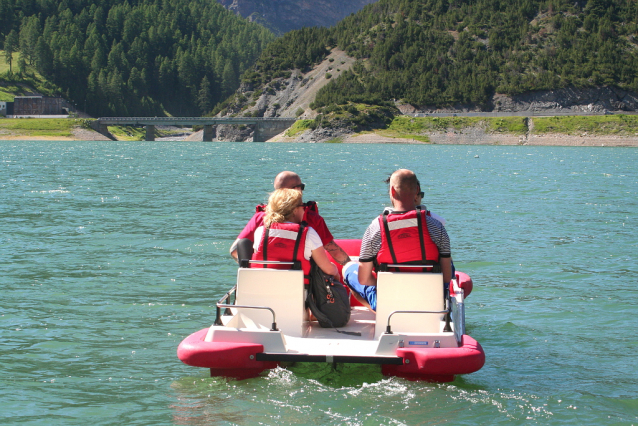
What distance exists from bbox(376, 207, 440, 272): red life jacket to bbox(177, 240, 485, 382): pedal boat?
18cm

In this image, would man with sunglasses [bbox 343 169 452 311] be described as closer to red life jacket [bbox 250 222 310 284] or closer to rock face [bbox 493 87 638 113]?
red life jacket [bbox 250 222 310 284]

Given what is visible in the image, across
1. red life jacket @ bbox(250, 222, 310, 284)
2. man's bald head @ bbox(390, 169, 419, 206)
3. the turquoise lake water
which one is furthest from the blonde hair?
the turquoise lake water

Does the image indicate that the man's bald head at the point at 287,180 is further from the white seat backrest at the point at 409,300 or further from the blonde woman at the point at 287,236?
the white seat backrest at the point at 409,300

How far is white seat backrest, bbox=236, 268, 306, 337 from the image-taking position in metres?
8.66

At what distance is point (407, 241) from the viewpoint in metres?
8.45

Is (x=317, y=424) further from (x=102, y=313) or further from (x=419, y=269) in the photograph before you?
(x=102, y=313)

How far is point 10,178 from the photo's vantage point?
43812 millimetres

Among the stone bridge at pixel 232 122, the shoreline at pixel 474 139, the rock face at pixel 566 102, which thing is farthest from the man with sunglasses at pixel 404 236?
the rock face at pixel 566 102

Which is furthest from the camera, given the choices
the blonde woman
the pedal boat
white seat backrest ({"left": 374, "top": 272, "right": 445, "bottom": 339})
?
white seat backrest ({"left": 374, "top": 272, "right": 445, "bottom": 339})

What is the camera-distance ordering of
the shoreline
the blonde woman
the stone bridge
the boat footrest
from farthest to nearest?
the stone bridge < the shoreline < the blonde woman < the boat footrest

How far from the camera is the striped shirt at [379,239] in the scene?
8.38 metres

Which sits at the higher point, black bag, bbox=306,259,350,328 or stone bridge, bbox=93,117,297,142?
stone bridge, bbox=93,117,297,142

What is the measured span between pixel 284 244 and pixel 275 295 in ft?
2.36

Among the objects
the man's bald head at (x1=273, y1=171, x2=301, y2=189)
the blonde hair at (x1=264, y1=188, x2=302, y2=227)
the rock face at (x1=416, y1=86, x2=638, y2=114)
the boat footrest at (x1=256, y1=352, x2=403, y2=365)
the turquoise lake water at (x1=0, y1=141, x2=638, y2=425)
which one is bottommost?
the turquoise lake water at (x1=0, y1=141, x2=638, y2=425)
